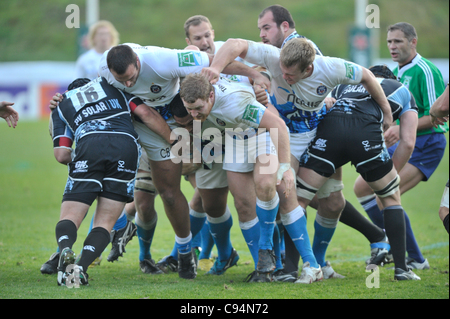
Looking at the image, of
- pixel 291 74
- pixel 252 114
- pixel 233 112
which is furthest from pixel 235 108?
pixel 291 74

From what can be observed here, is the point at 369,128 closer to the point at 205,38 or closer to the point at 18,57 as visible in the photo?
the point at 205,38


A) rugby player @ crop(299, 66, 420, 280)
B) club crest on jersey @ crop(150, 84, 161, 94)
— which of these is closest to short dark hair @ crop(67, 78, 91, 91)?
club crest on jersey @ crop(150, 84, 161, 94)

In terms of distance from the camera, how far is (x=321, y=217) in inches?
198

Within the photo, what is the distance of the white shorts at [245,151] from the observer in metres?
4.62

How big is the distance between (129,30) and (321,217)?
39.8 m

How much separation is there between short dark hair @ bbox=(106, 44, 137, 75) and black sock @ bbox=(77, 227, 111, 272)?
1274mm

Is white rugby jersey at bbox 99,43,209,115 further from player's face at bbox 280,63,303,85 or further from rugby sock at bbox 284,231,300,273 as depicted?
rugby sock at bbox 284,231,300,273

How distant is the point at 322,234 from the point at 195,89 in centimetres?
191

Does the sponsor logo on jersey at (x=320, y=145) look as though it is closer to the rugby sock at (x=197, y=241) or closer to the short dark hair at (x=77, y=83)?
the rugby sock at (x=197, y=241)

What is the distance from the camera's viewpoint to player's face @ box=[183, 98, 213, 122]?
417 centimetres

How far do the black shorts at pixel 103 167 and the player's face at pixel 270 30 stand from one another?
70.2 inches

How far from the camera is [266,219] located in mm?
A: 4457

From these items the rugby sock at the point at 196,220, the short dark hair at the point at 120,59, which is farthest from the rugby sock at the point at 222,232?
the short dark hair at the point at 120,59
